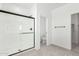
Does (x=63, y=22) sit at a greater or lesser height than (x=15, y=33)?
greater

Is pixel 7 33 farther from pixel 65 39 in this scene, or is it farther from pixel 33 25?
pixel 65 39

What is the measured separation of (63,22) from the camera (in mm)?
3514

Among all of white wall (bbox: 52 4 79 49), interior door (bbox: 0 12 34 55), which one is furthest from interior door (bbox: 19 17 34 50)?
white wall (bbox: 52 4 79 49)

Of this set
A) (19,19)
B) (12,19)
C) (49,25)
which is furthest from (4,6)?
(49,25)

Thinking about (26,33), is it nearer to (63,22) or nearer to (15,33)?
(15,33)

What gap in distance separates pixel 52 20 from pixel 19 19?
2432mm

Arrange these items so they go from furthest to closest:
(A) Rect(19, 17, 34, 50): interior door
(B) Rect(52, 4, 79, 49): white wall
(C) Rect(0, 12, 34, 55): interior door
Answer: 1. (B) Rect(52, 4, 79, 49): white wall
2. (A) Rect(19, 17, 34, 50): interior door
3. (C) Rect(0, 12, 34, 55): interior door

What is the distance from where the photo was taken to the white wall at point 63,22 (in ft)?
10.3

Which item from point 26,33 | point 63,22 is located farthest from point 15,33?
point 63,22

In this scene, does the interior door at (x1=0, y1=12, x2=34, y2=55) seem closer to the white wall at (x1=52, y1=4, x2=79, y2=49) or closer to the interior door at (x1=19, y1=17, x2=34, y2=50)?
the interior door at (x1=19, y1=17, x2=34, y2=50)

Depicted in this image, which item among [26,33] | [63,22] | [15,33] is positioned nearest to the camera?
[15,33]

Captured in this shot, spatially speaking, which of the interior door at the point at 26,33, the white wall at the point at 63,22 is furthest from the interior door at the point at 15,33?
the white wall at the point at 63,22

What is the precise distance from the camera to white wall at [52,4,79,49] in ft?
10.3

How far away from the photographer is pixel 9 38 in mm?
2275
